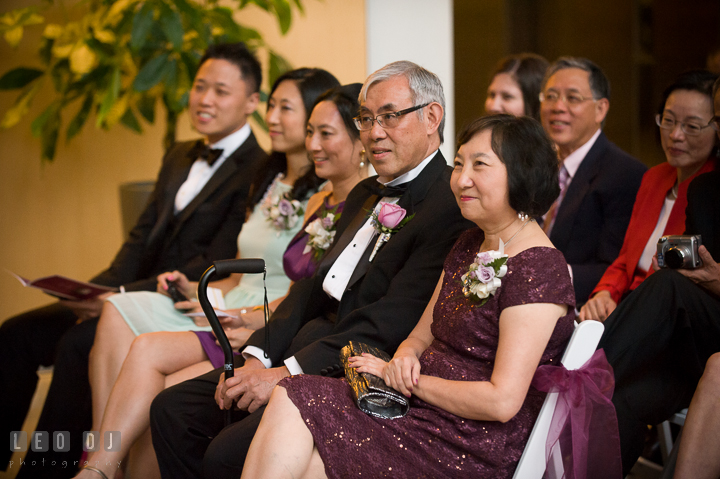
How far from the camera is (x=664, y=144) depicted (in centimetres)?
250

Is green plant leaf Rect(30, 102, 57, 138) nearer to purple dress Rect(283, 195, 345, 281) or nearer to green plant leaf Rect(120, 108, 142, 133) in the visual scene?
green plant leaf Rect(120, 108, 142, 133)

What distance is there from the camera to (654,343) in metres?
1.97

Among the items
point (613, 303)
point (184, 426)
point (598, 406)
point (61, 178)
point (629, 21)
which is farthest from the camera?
point (629, 21)

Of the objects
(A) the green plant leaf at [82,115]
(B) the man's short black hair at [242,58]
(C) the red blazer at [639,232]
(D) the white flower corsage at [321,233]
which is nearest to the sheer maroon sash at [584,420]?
(C) the red blazer at [639,232]

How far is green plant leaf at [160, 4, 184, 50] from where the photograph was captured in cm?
371

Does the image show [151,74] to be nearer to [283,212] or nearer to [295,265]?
[283,212]

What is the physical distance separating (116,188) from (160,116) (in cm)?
60

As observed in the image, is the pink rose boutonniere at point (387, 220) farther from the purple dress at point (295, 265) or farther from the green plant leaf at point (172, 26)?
the green plant leaf at point (172, 26)

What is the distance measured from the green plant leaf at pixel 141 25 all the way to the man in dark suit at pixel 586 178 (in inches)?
82.8

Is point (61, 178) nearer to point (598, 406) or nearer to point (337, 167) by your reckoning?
point (337, 167)

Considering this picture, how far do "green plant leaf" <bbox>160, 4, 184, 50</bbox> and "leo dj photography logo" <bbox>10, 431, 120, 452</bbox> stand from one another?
2.08m

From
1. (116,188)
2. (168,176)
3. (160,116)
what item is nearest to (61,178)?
(116,188)

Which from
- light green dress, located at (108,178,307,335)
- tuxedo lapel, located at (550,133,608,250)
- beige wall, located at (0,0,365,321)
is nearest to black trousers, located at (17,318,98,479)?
light green dress, located at (108,178,307,335)

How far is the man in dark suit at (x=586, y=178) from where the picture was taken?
9.09ft
